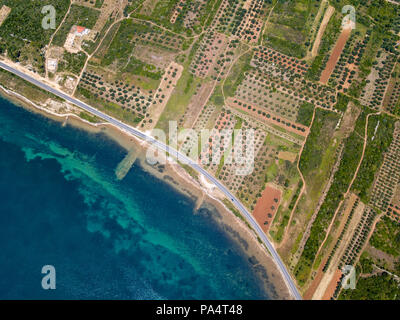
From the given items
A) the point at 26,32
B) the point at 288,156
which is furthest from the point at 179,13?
the point at 288,156

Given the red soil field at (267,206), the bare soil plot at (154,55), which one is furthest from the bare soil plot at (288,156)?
the bare soil plot at (154,55)

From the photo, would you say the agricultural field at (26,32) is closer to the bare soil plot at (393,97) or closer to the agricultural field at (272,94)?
the agricultural field at (272,94)

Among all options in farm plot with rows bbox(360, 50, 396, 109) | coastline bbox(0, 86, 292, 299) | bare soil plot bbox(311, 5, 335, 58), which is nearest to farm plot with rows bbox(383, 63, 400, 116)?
farm plot with rows bbox(360, 50, 396, 109)

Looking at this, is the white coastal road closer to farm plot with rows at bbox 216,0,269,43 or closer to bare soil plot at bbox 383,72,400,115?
farm plot with rows at bbox 216,0,269,43

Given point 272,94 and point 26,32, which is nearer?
point 272,94

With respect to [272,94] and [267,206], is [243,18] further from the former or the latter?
[267,206]

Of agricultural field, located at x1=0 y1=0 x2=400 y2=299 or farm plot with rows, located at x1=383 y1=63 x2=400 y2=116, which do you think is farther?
farm plot with rows, located at x1=383 y1=63 x2=400 y2=116

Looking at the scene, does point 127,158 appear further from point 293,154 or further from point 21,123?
point 293,154

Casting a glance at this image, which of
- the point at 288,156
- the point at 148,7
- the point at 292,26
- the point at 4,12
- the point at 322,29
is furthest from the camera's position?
the point at 148,7

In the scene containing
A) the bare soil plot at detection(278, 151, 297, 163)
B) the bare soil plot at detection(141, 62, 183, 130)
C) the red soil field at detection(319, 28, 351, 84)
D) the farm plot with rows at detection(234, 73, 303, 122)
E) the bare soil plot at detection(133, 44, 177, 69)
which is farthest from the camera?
the red soil field at detection(319, 28, 351, 84)
